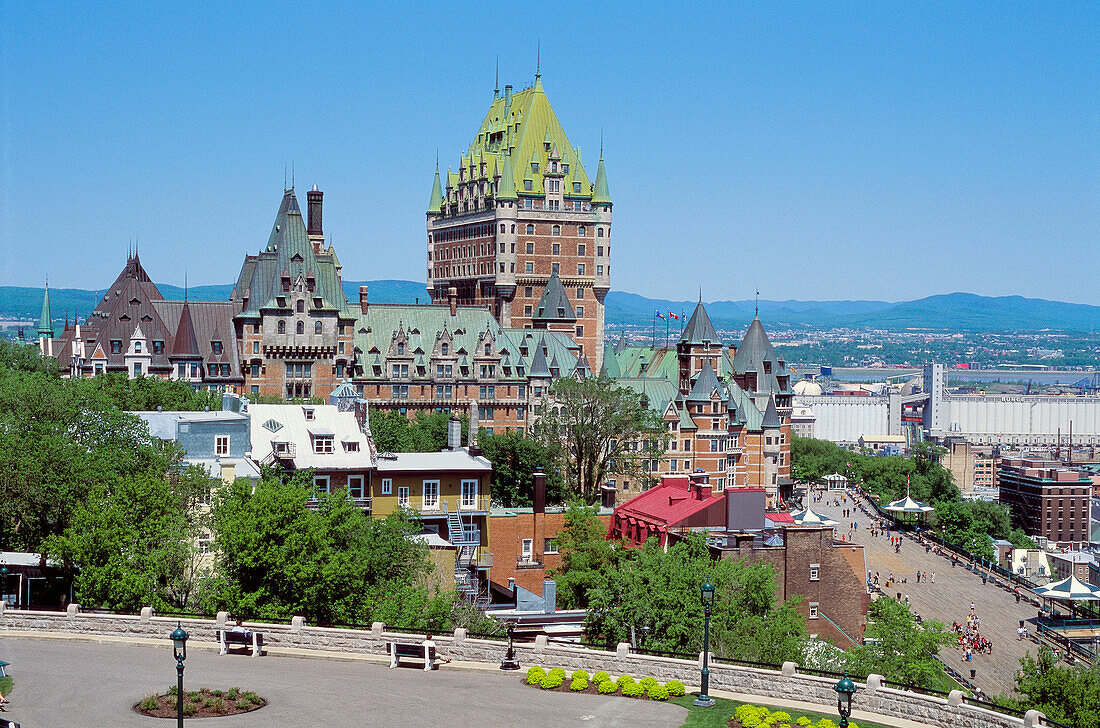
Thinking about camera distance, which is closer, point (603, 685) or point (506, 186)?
point (603, 685)

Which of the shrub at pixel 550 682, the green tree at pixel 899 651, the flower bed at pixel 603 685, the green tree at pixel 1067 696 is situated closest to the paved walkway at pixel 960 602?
the green tree at pixel 899 651

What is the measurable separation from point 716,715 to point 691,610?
52.9 ft

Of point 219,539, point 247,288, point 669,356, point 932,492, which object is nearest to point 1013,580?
point 669,356

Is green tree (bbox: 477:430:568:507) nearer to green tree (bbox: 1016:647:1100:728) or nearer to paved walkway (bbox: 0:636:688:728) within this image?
green tree (bbox: 1016:647:1100:728)

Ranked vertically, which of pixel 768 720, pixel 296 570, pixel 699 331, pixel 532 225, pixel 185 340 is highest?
pixel 532 225

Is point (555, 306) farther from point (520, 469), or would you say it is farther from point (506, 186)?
point (520, 469)

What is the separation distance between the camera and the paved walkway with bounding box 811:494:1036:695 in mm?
82938

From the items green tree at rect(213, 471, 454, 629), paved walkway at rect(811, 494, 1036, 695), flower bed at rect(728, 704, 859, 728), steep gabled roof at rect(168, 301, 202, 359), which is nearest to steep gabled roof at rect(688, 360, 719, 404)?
paved walkway at rect(811, 494, 1036, 695)

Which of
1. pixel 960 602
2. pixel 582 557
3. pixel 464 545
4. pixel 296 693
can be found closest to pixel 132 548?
pixel 296 693

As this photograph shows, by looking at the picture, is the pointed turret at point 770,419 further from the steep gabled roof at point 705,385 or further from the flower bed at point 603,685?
the flower bed at point 603,685

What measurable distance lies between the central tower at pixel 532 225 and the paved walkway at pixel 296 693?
106898 millimetres

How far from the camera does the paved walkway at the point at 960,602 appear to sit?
272 ft

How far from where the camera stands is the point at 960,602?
103812mm

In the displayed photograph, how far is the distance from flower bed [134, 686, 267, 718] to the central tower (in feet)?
365
